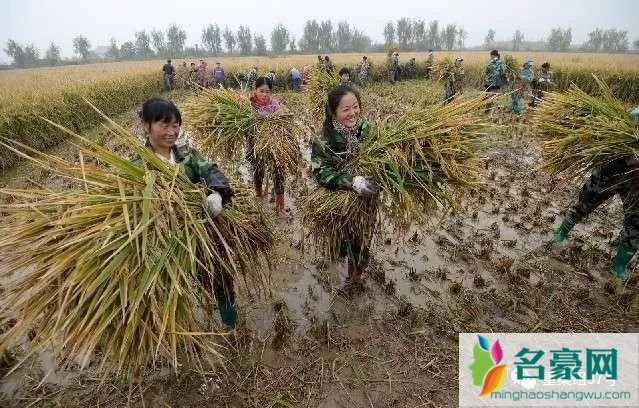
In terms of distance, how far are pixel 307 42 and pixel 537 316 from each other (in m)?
75.1

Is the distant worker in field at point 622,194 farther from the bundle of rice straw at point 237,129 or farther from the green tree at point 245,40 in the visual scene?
the green tree at point 245,40

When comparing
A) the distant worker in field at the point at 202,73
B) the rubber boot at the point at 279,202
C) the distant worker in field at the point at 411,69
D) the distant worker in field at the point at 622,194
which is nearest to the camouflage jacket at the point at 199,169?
the rubber boot at the point at 279,202

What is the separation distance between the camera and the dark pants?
2.82 meters

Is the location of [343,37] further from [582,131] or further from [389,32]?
[582,131]

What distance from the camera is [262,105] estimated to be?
4.26 meters

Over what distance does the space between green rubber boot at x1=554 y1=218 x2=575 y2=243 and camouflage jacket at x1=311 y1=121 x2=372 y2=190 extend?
2.24m

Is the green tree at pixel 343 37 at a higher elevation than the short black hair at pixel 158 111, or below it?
higher

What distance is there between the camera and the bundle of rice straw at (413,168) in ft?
7.84

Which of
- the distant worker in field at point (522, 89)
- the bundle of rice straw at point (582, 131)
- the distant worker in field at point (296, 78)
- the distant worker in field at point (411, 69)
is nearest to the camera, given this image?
the bundle of rice straw at point (582, 131)

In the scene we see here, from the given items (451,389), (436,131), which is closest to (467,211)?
(436,131)

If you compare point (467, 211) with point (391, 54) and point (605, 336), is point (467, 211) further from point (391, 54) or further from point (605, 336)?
point (391, 54)

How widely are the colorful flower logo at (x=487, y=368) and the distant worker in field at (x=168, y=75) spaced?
56.1 feet

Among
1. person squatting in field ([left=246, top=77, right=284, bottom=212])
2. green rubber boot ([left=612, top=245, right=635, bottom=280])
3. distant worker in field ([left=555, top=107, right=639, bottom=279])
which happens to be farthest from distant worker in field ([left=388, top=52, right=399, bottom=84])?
green rubber boot ([left=612, top=245, right=635, bottom=280])

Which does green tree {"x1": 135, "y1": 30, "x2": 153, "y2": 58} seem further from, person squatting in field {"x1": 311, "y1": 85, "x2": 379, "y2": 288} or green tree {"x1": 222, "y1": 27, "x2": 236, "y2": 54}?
person squatting in field {"x1": 311, "y1": 85, "x2": 379, "y2": 288}
